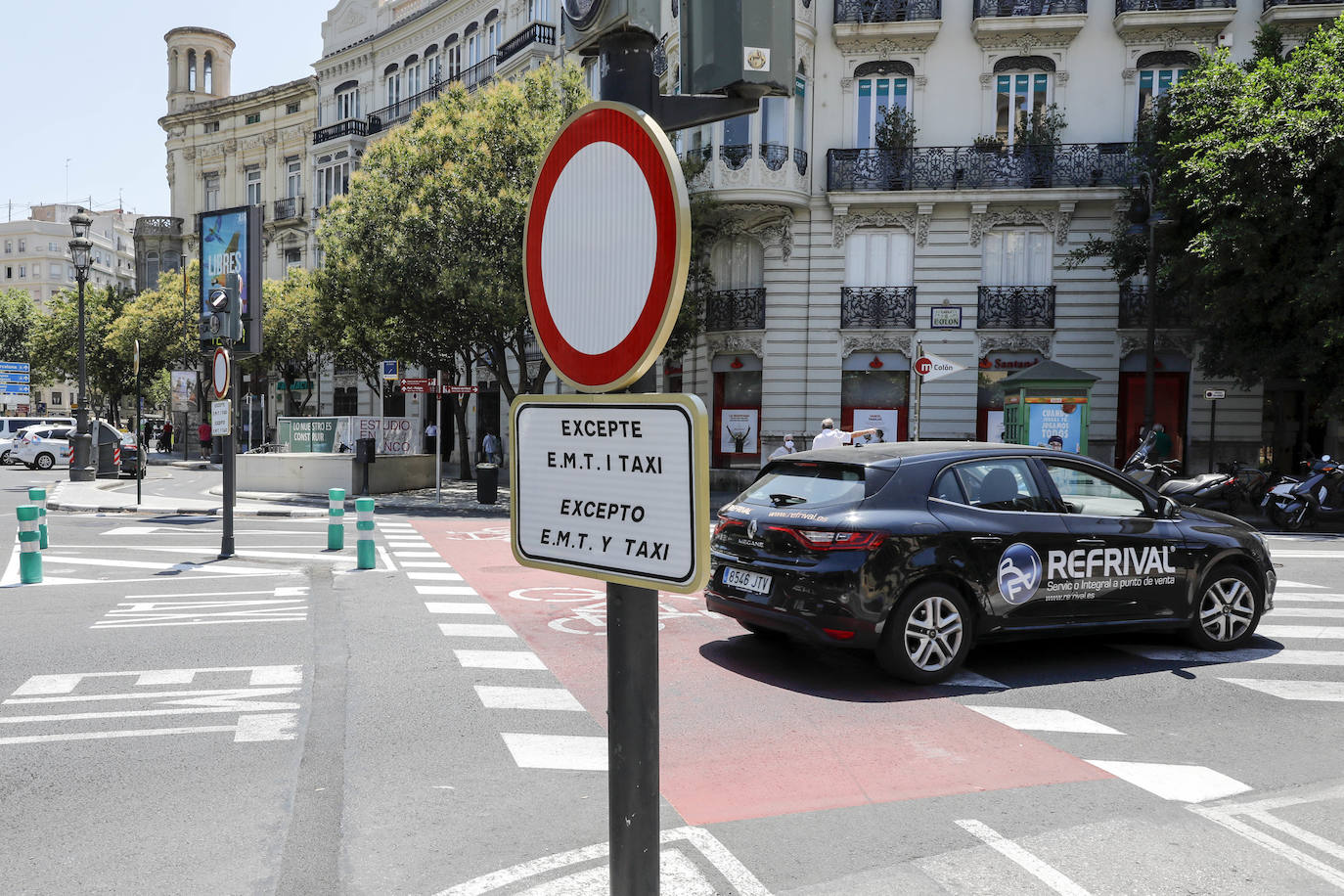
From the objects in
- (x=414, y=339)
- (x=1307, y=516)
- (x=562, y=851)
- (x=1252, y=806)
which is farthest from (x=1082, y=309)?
(x=562, y=851)

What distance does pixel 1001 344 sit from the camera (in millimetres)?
26203

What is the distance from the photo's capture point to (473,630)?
333 inches

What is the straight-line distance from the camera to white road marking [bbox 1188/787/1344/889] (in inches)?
158

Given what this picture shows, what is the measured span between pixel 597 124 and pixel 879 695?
16.8 ft

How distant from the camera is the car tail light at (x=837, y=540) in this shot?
6.55 m

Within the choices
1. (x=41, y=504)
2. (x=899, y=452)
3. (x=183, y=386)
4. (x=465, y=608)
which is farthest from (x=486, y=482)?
(x=183, y=386)

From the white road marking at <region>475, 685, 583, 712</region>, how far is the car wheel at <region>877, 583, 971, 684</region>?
205cm

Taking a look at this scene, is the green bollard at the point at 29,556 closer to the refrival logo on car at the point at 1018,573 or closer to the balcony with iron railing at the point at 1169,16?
the refrival logo on car at the point at 1018,573

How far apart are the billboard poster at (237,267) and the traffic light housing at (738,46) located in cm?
1352

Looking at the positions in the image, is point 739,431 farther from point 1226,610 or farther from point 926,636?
point 926,636

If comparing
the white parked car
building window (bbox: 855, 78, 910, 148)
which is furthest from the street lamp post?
building window (bbox: 855, 78, 910, 148)

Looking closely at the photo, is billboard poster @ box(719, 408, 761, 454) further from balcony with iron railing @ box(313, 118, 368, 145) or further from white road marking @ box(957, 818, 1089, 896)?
balcony with iron railing @ box(313, 118, 368, 145)

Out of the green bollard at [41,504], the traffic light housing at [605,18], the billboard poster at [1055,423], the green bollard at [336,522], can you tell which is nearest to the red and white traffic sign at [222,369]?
the green bollard at [336,522]

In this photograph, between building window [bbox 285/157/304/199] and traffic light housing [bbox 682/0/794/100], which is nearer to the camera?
traffic light housing [bbox 682/0/794/100]
